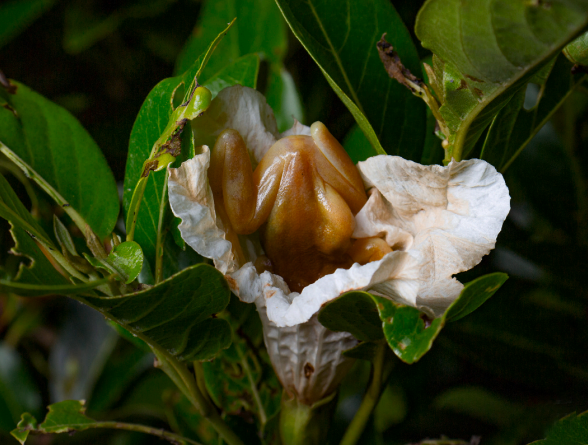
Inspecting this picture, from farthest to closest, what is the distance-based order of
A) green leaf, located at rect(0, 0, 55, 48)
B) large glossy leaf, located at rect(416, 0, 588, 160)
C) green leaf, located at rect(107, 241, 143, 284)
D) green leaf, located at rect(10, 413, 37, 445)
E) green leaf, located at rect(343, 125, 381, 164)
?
green leaf, located at rect(0, 0, 55, 48), green leaf, located at rect(343, 125, 381, 164), green leaf, located at rect(10, 413, 37, 445), green leaf, located at rect(107, 241, 143, 284), large glossy leaf, located at rect(416, 0, 588, 160)

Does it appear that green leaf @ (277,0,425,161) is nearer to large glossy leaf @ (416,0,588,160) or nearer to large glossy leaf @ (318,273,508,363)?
large glossy leaf @ (416,0,588,160)

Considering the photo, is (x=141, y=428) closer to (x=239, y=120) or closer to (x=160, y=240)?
(x=160, y=240)

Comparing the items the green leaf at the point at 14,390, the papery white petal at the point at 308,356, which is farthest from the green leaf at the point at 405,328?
the green leaf at the point at 14,390

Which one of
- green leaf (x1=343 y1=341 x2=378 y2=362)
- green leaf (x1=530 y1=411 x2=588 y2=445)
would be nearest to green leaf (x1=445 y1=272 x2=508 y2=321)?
green leaf (x1=343 y1=341 x2=378 y2=362)

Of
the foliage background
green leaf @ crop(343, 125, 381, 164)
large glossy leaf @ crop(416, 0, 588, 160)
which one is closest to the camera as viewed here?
large glossy leaf @ crop(416, 0, 588, 160)

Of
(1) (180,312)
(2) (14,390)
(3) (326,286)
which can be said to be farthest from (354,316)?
(2) (14,390)

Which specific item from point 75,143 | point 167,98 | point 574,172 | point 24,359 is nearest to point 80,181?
point 75,143

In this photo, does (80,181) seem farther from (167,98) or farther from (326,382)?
(326,382)

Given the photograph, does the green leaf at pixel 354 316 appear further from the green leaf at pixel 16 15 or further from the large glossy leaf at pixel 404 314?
the green leaf at pixel 16 15
